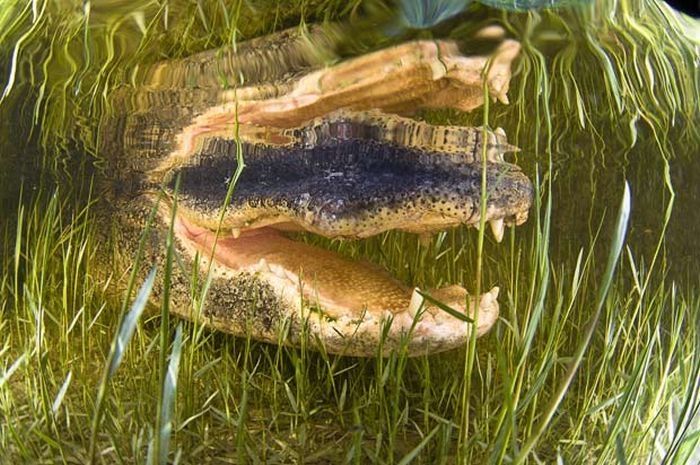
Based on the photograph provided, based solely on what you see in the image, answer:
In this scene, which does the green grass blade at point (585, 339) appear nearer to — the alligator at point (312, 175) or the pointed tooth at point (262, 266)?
the alligator at point (312, 175)

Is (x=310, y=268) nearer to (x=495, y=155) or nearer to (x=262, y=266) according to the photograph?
(x=262, y=266)

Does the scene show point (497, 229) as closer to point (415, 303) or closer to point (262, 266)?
point (415, 303)

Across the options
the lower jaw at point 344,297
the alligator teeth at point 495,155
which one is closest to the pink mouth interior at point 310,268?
the lower jaw at point 344,297

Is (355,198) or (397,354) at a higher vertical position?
(355,198)

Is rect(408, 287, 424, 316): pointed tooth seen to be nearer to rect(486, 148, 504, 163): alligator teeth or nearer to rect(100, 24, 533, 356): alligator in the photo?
rect(100, 24, 533, 356): alligator

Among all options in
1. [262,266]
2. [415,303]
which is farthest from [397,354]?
[262,266]

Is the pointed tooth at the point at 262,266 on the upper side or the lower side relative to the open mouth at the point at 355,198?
lower
